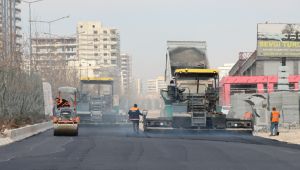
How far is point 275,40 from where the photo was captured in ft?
186

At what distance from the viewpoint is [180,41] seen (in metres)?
32.2

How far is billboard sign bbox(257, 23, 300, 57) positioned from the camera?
56344 mm

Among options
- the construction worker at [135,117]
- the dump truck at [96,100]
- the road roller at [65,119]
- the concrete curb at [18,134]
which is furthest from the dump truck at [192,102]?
the dump truck at [96,100]

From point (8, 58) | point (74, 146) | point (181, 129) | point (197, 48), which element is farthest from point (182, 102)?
point (8, 58)

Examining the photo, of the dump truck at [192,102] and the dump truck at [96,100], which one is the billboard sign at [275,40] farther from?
the dump truck at [192,102]

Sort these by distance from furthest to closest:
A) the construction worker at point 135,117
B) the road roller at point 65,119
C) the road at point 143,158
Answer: the construction worker at point 135,117, the road roller at point 65,119, the road at point 143,158

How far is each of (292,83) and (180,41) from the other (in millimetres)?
39116

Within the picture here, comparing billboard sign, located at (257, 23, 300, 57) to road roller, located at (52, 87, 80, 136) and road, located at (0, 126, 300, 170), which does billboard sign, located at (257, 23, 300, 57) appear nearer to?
road roller, located at (52, 87, 80, 136)

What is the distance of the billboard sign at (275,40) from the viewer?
56.3 m

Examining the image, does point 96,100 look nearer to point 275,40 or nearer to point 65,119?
point 65,119

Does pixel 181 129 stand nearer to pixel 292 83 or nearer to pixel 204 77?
pixel 204 77

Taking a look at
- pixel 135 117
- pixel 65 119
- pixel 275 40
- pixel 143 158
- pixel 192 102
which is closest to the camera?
pixel 143 158

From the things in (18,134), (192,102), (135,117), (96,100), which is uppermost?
(192,102)

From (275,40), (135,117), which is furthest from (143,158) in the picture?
(275,40)
